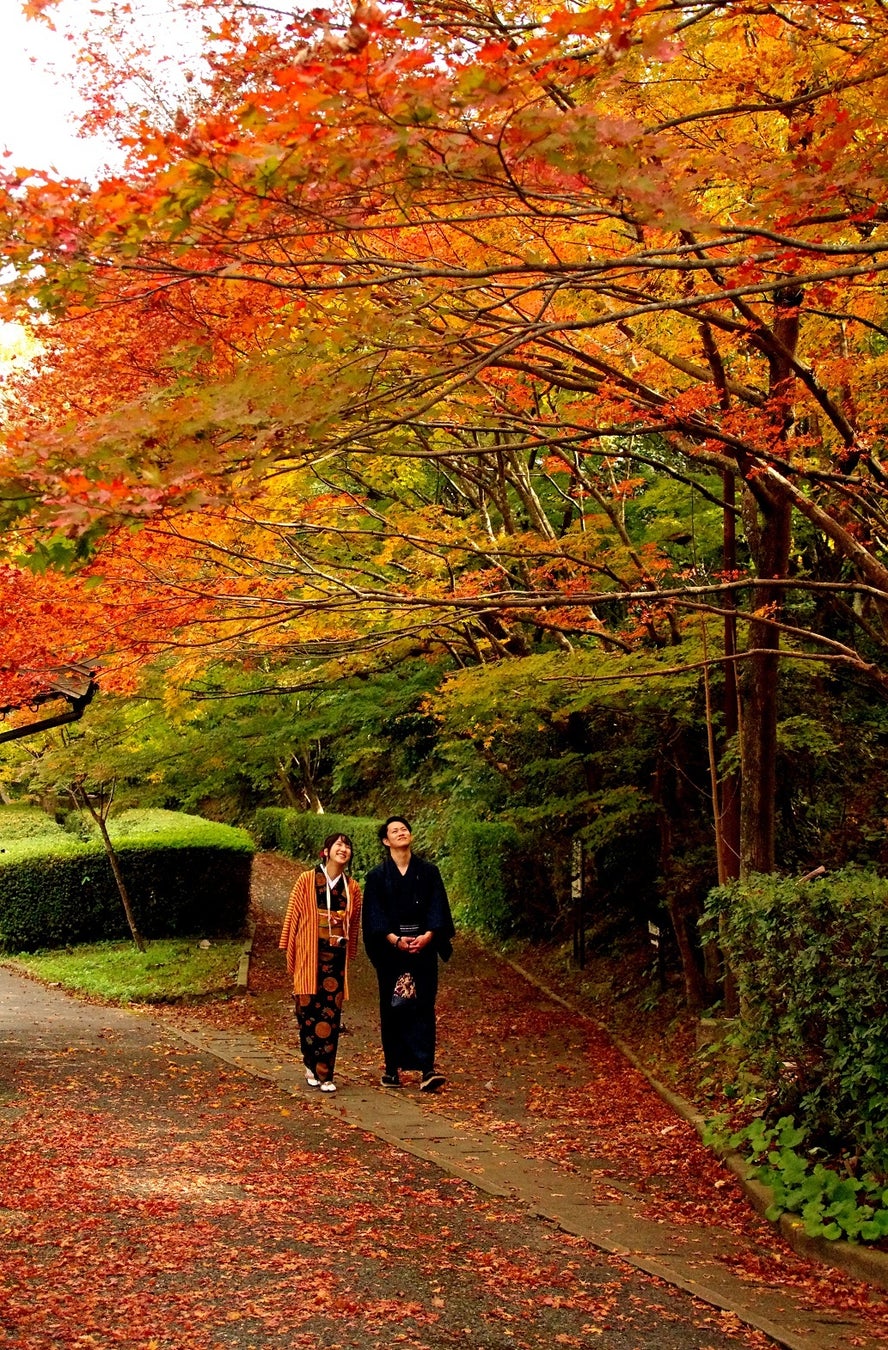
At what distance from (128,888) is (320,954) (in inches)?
381

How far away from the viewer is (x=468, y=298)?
734 cm

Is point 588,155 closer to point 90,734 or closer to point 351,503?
point 351,503

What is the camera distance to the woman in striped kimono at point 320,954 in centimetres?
864

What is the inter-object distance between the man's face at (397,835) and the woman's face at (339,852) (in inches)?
11.3

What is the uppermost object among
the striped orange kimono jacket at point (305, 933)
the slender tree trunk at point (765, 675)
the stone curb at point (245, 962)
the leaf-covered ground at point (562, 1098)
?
the slender tree trunk at point (765, 675)

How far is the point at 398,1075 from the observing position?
9070 millimetres

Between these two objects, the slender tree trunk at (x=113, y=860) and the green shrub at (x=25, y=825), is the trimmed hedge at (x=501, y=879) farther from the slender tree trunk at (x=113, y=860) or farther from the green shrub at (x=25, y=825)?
the green shrub at (x=25, y=825)

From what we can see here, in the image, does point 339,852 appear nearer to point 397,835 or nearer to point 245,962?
point 397,835

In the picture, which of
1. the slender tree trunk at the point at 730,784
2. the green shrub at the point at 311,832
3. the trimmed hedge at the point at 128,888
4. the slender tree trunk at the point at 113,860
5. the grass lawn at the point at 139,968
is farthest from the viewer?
the green shrub at the point at 311,832

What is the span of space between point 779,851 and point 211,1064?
509 centimetres

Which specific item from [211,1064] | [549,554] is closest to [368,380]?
[549,554]

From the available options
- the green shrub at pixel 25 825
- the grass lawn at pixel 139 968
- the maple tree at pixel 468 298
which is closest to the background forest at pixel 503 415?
the maple tree at pixel 468 298

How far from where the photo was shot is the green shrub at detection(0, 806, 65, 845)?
2052cm

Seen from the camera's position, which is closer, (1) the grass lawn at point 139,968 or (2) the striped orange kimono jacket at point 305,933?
(2) the striped orange kimono jacket at point 305,933
